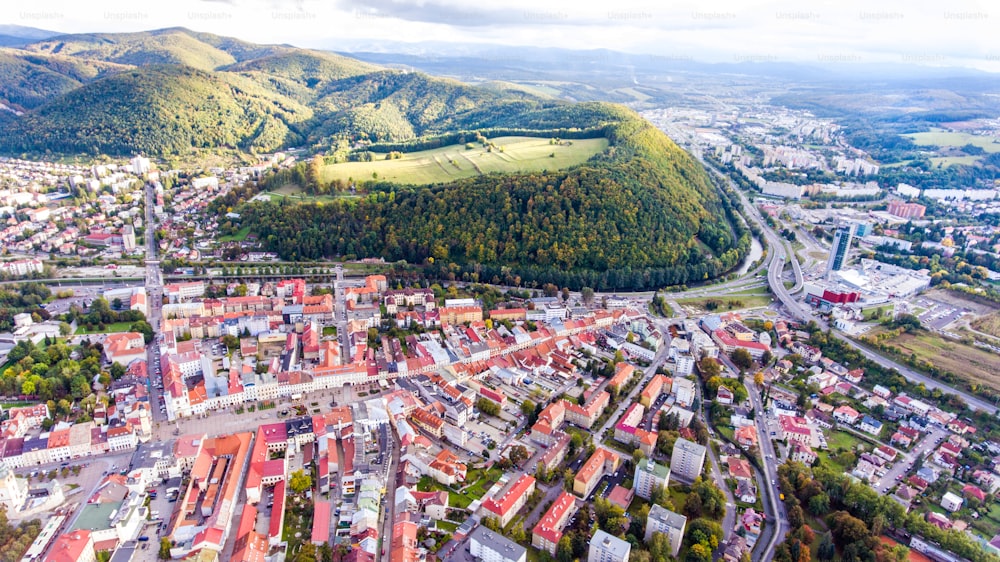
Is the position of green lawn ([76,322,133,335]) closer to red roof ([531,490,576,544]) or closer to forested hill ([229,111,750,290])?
forested hill ([229,111,750,290])

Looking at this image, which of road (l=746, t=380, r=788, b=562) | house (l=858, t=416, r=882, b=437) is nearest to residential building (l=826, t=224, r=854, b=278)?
house (l=858, t=416, r=882, b=437)

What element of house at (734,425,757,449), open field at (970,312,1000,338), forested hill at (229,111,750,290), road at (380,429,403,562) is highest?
forested hill at (229,111,750,290)

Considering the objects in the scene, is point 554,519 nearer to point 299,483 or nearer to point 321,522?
point 321,522

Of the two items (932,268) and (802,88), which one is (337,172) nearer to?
(932,268)

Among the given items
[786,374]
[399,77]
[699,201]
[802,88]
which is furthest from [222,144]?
[802,88]

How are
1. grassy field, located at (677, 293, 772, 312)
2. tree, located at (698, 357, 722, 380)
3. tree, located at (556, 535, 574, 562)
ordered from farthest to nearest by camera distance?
grassy field, located at (677, 293, 772, 312), tree, located at (698, 357, 722, 380), tree, located at (556, 535, 574, 562)

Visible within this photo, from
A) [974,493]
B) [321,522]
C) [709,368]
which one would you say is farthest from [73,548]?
[974,493]
